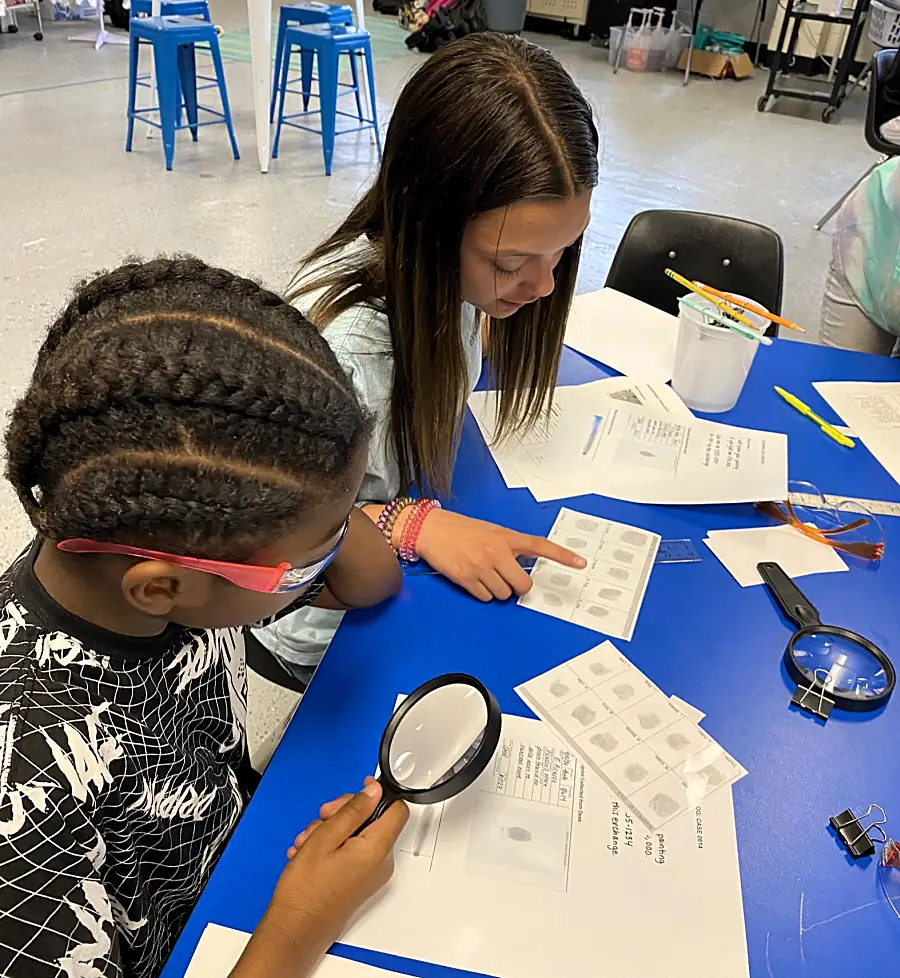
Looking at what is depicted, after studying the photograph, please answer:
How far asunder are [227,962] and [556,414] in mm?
897

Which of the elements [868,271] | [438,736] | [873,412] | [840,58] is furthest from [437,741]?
[840,58]

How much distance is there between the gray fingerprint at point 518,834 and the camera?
2.39 ft

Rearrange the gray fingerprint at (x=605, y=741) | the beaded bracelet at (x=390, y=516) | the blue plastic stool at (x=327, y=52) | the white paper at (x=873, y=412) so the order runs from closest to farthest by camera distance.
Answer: the gray fingerprint at (x=605, y=741) → the beaded bracelet at (x=390, y=516) → the white paper at (x=873, y=412) → the blue plastic stool at (x=327, y=52)

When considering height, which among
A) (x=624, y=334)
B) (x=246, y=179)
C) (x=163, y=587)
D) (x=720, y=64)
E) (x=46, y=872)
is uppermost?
(x=163, y=587)

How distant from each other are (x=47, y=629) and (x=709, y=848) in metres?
0.58

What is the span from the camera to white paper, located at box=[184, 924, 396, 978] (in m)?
0.63

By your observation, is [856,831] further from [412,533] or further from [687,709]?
[412,533]

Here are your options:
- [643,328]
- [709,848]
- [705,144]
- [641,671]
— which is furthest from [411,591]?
[705,144]

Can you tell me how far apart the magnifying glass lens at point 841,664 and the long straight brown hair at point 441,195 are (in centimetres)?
49

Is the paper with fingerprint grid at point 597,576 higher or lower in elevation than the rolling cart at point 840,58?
higher

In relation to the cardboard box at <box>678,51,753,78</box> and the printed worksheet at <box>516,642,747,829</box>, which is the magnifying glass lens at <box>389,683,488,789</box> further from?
the cardboard box at <box>678,51,753,78</box>

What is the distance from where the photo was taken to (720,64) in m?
6.43

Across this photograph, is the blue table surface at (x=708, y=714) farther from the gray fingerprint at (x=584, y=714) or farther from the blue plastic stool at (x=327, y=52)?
the blue plastic stool at (x=327, y=52)

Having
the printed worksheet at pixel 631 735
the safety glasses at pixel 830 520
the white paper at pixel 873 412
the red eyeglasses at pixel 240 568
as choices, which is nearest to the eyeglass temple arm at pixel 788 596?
the safety glasses at pixel 830 520
